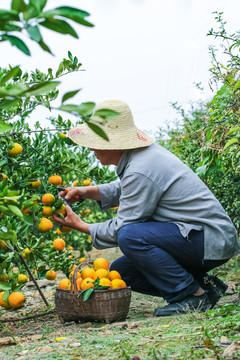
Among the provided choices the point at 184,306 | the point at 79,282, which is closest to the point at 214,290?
the point at 184,306

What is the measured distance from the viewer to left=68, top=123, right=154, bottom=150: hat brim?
9.24 ft

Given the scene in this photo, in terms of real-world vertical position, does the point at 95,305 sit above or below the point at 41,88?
below

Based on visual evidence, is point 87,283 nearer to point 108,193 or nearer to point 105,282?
point 105,282

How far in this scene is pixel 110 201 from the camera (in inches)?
133

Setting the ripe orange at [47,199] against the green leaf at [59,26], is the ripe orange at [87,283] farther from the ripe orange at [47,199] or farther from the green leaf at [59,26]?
the green leaf at [59,26]

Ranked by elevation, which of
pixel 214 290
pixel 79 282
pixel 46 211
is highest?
pixel 46 211

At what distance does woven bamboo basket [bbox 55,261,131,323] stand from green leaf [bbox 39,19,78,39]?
192cm

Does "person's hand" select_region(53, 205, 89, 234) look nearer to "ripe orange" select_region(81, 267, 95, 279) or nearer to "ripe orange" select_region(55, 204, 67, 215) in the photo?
"ripe orange" select_region(55, 204, 67, 215)

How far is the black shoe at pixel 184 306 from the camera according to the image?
2.72 meters

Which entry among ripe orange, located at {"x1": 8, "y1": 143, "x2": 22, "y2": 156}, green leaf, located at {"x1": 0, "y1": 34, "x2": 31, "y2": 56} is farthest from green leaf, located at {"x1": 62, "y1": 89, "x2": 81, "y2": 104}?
ripe orange, located at {"x1": 8, "y1": 143, "x2": 22, "y2": 156}

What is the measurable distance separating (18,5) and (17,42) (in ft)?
0.28

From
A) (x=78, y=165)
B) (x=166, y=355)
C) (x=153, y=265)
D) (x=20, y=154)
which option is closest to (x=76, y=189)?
(x=78, y=165)

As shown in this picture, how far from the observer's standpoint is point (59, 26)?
2.90 ft

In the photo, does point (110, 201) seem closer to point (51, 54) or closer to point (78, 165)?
point (78, 165)
